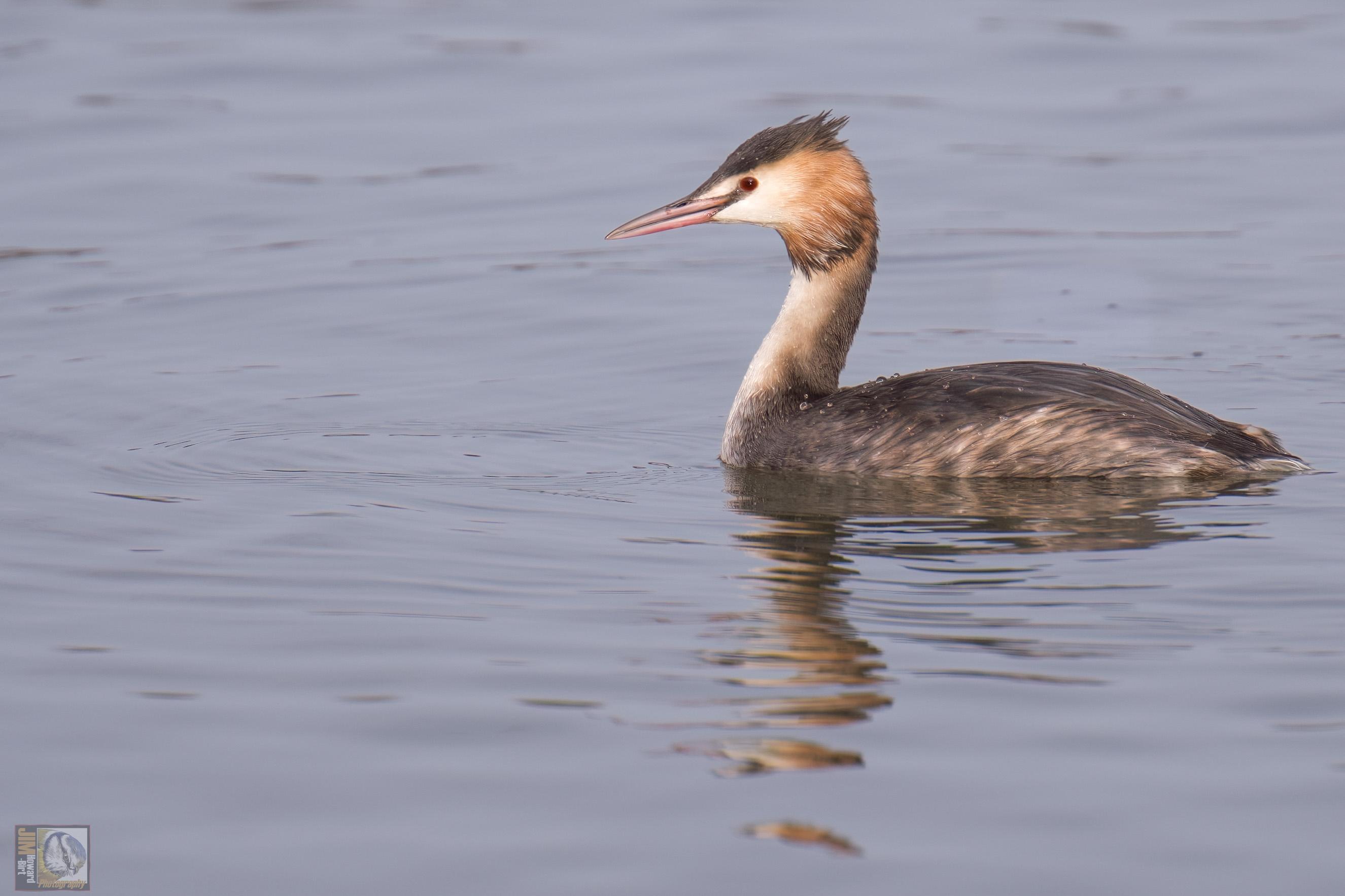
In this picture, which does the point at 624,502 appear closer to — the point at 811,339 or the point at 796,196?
the point at 811,339

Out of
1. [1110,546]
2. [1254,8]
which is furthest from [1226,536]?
[1254,8]

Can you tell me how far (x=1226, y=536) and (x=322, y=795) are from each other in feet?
12.1

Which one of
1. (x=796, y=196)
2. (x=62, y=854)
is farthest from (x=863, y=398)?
(x=62, y=854)

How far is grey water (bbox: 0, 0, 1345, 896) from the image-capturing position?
16.5 ft

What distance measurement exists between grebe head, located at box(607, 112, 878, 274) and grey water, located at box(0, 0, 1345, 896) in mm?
1065

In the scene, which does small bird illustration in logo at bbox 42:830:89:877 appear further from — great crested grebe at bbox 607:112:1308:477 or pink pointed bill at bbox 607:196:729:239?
pink pointed bill at bbox 607:196:729:239

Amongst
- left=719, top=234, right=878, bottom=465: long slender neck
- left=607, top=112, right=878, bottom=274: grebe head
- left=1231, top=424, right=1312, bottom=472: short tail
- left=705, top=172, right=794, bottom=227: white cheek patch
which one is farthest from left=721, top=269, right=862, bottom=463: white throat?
left=1231, top=424, right=1312, bottom=472: short tail

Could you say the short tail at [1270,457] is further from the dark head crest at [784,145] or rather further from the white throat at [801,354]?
the dark head crest at [784,145]

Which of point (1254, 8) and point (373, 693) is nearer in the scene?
point (373, 693)

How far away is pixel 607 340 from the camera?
36.1 ft

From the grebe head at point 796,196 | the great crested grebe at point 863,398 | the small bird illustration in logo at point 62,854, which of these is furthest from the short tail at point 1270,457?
the small bird illustration in logo at point 62,854

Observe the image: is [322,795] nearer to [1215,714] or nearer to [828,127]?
[1215,714]

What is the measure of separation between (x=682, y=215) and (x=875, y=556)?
2.30 metres

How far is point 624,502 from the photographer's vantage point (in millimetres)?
8117
